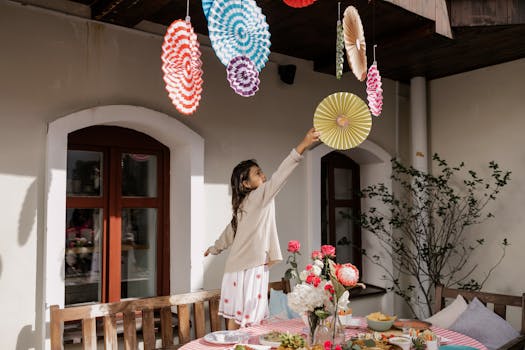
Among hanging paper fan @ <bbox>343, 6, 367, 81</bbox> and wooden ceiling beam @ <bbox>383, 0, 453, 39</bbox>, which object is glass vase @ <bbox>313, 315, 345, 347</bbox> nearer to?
hanging paper fan @ <bbox>343, 6, 367, 81</bbox>

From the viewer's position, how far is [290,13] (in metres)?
3.76

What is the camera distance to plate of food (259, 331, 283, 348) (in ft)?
7.89

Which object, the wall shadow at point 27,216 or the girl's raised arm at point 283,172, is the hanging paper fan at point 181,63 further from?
the wall shadow at point 27,216

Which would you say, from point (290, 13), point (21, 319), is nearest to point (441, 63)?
point (290, 13)

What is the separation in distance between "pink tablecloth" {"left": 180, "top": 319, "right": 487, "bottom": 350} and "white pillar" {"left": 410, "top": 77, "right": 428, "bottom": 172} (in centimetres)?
284

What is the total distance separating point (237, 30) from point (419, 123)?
12.2 feet

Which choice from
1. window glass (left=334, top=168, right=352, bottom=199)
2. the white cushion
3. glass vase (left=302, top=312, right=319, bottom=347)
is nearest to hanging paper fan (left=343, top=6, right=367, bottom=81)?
glass vase (left=302, top=312, right=319, bottom=347)

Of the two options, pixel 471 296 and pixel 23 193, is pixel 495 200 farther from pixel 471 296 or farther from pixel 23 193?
pixel 23 193

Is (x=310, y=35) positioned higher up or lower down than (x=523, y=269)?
higher up

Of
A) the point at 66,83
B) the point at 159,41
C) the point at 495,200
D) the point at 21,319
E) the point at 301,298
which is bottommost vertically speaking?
the point at 21,319

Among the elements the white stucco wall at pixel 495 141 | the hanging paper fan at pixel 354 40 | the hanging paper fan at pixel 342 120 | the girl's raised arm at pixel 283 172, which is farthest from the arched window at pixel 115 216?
the white stucco wall at pixel 495 141

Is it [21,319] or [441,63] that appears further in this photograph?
[441,63]

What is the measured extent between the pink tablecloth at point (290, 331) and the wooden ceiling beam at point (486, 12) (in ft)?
8.02

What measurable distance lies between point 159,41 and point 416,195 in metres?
2.86
